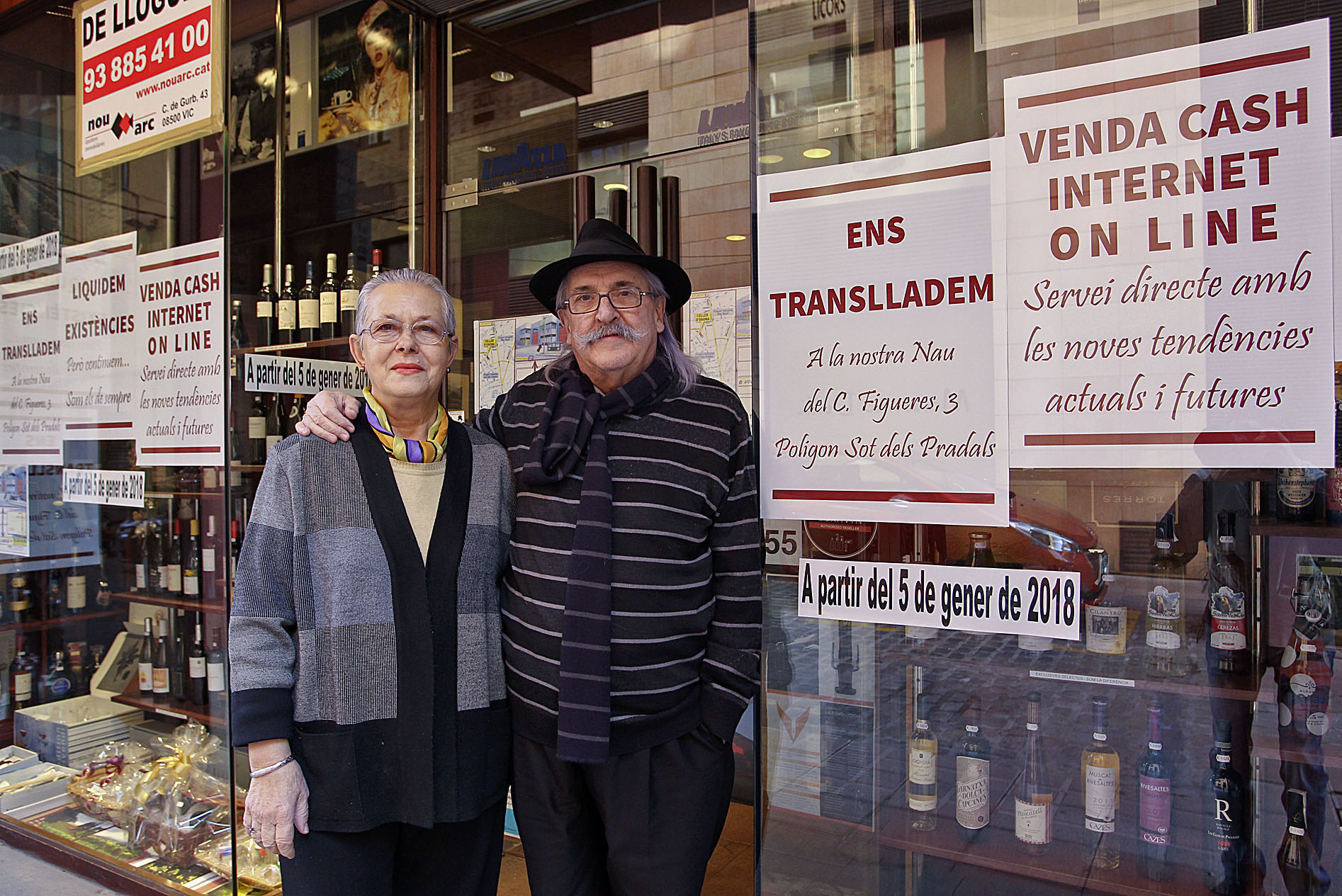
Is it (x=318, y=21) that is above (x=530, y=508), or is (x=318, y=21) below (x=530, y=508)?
above

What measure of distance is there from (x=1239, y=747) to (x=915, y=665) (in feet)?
1.70

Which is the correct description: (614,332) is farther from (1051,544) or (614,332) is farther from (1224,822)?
(1224,822)

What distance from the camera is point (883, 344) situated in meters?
1.57

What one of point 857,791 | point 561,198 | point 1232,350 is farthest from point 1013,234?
point 561,198

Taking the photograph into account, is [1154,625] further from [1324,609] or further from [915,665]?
[915,665]

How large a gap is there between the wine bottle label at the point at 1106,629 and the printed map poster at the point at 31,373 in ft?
11.4

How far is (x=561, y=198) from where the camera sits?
10.9ft

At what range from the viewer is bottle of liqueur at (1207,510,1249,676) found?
4.45ft

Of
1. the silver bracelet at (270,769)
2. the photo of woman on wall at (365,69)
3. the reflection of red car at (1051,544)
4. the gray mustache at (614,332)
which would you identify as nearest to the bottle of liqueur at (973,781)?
the reflection of red car at (1051,544)

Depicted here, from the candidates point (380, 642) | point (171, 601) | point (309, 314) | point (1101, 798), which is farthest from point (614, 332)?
point (171, 601)

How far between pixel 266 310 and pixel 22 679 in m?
1.83

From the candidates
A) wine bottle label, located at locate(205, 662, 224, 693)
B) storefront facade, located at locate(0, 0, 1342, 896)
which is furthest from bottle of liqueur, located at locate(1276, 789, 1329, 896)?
wine bottle label, located at locate(205, 662, 224, 693)

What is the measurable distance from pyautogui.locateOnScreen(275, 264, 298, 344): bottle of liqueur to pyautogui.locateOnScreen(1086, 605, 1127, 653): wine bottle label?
3.16 meters

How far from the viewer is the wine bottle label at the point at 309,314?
3.56 meters
